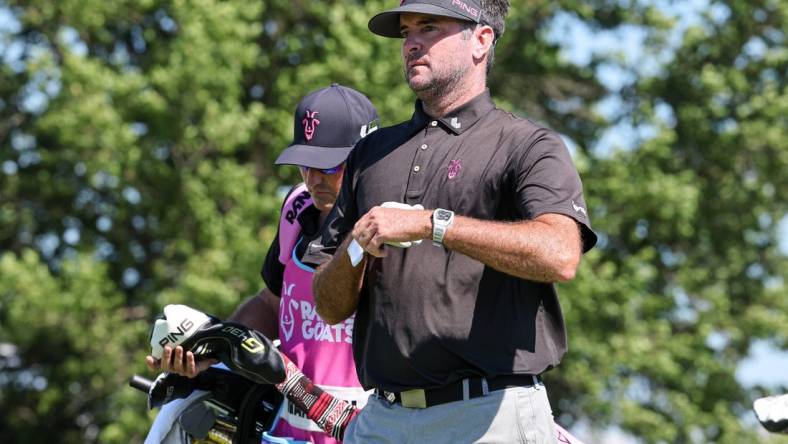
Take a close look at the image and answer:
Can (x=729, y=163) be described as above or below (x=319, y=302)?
below

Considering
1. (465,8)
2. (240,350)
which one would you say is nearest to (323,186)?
(240,350)

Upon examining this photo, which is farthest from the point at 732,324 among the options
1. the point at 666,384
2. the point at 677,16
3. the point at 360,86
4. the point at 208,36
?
the point at 208,36

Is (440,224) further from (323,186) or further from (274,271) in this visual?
(274,271)

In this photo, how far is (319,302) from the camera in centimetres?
445

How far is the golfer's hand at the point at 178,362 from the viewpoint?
17.7 feet

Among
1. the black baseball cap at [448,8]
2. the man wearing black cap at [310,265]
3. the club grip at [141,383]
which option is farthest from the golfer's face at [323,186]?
the club grip at [141,383]

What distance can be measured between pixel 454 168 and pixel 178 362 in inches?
68.9

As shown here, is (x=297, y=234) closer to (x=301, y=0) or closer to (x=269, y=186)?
(x=269, y=186)

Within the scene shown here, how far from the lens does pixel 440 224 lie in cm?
382

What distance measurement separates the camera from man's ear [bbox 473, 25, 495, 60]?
4395 millimetres

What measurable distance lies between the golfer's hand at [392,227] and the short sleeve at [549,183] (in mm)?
324

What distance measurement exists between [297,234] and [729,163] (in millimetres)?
16344

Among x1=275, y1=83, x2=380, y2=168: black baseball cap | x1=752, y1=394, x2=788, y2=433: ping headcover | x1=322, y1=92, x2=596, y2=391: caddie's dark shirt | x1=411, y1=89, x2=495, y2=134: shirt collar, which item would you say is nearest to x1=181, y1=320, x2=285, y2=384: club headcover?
x1=275, y1=83, x2=380, y2=168: black baseball cap

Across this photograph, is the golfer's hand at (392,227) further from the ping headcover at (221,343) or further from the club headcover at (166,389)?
the club headcover at (166,389)
